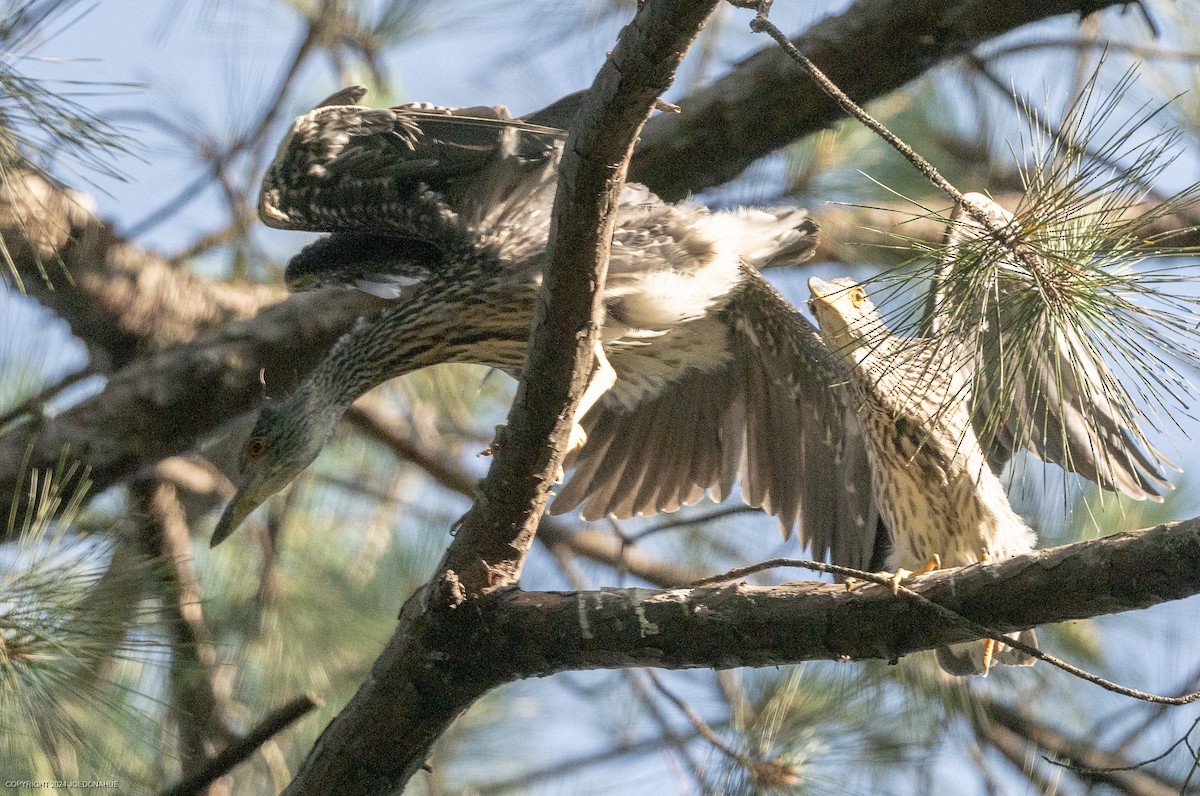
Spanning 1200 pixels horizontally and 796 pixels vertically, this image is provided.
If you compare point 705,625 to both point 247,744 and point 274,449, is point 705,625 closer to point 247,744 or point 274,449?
point 247,744

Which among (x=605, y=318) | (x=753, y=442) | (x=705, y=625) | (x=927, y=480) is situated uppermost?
(x=753, y=442)

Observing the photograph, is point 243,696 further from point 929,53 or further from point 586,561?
point 929,53

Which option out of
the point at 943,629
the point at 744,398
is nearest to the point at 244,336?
the point at 744,398

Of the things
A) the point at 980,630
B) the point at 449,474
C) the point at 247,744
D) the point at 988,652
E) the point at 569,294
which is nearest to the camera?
the point at 980,630

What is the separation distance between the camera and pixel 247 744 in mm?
2338

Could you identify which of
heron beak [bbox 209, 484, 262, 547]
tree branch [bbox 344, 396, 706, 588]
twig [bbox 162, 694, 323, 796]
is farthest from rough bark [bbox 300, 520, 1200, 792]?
tree branch [bbox 344, 396, 706, 588]

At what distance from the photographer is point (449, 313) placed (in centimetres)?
316

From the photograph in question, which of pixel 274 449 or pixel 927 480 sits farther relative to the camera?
pixel 274 449

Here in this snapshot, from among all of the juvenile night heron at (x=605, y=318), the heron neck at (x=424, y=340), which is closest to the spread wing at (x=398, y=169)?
the juvenile night heron at (x=605, y=318)

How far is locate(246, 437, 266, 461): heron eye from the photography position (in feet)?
10.9

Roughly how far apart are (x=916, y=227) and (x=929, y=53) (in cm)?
50

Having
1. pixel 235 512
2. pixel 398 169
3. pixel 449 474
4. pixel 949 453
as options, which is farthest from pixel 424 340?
pixel 949 453

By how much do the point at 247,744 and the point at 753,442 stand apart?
1.76m

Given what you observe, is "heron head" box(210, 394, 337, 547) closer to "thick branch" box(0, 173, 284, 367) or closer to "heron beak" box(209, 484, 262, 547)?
"heron beak" box(209, 484, 262, 547)
